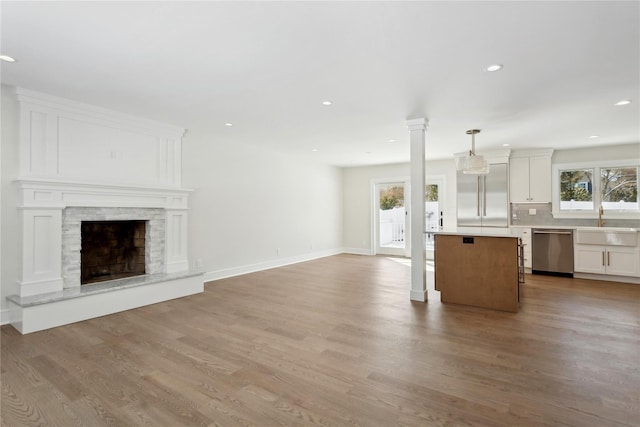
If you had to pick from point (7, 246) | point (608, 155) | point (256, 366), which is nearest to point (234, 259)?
point (7, 246)

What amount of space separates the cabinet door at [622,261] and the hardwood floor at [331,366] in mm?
1608

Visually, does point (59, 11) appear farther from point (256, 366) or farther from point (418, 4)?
point (256, 366)

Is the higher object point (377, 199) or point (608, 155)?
point (608, 155)

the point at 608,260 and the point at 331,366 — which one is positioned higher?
the point at 608,260

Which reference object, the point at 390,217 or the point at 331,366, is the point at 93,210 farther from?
the point at 390,217

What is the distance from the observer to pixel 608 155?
6.00 meters

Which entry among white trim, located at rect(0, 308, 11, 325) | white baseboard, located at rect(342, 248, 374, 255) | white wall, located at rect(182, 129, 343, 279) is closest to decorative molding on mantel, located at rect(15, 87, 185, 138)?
white wall, located at rect(182, 129, 343, 279)

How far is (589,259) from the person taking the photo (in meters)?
5.65

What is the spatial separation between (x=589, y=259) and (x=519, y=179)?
1.87 m

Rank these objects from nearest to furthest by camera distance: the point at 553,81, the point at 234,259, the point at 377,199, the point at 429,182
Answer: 1. the point at 553,81
2. the point at 234,259
3. the point at 429,182
4. the point at 377,199

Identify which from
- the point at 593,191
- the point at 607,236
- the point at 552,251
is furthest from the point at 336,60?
the point at 593,191

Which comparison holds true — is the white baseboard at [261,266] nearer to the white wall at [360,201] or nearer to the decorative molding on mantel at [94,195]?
the white wall at [360,201]

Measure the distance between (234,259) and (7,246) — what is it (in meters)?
3.09

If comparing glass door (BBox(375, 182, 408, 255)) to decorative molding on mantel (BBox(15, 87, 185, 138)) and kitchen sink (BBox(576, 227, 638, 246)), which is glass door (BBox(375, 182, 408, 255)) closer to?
kitchen sink (BBox(576, 227, 638, 246))
